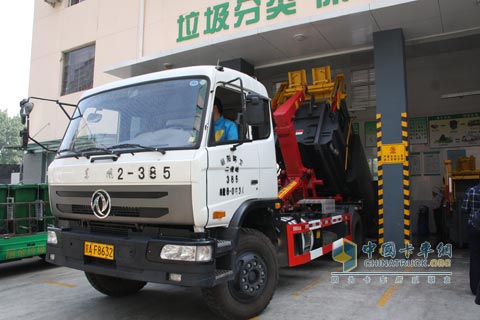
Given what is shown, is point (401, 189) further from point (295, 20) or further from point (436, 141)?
point (436, 141)

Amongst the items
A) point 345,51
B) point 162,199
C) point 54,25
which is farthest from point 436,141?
point 54,25

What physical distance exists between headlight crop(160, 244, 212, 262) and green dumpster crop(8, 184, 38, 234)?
15.9 ft

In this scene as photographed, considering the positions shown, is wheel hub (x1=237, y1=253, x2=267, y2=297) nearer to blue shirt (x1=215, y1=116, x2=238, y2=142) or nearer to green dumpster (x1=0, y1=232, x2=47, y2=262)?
blue shirt (x1=215, y1=116, x2=238, y2=142)

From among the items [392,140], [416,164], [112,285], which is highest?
[392,140]

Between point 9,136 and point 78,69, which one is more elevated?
point 9,136

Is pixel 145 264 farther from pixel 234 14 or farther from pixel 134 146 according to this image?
pixel 234 14

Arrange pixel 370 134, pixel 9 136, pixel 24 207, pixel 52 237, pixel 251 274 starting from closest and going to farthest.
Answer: pixel 251 274 < pixel 52 237 < pixel 24 207 < pixel 370 134 < pixel 9 136

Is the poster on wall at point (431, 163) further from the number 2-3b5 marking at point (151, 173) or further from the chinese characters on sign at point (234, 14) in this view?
the number 2-3b5 marking at point (151, 173)

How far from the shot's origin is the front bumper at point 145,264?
3463mm

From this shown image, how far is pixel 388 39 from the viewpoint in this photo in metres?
8.23

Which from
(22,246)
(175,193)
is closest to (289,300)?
(175,193)

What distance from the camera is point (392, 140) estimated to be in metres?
7.89

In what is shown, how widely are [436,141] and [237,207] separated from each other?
9882 mm

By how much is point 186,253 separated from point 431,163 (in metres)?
10.6
